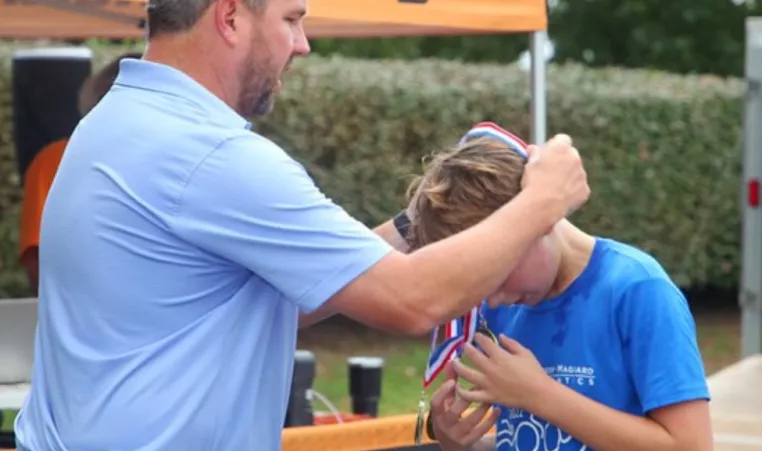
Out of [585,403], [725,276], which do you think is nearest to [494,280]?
[585,403]

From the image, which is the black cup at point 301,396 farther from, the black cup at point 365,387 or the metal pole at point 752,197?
the metal pole at point 752,197

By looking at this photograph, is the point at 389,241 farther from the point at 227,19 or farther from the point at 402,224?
the point at 227,19

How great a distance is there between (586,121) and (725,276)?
215cm

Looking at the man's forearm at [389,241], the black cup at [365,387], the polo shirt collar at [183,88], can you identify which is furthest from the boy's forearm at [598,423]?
the black cup at [365,387]

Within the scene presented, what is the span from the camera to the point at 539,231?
85.7 inches

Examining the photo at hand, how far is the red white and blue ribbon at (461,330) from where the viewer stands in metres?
2.46

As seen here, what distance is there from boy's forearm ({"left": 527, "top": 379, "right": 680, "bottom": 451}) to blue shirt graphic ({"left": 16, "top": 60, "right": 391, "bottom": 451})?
45cm

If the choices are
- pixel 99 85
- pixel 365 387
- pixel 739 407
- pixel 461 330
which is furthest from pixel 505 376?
pixel 739 407

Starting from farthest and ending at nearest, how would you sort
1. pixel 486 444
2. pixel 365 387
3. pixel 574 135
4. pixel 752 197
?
pixel 574 135
pixel 752 197
pixel 365 387
pixel 486 444

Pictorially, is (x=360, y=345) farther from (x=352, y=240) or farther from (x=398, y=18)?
(x=352, y=240)

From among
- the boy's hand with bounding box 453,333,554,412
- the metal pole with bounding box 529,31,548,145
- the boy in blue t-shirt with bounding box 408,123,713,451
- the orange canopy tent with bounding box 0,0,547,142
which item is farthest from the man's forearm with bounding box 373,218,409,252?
the metal pole with bounding box 529,31,548,145

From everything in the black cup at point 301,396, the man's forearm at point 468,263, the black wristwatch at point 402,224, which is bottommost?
the black cup at point 301,396

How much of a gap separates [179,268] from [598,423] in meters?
0.73

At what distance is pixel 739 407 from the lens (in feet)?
21.1
